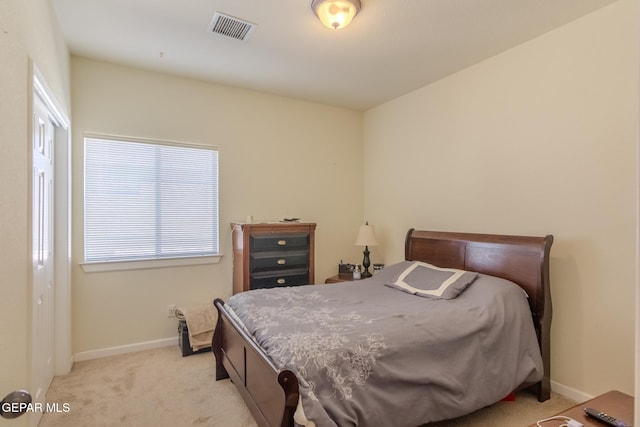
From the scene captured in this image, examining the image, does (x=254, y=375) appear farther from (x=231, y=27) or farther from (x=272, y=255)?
(x=231, y=27)

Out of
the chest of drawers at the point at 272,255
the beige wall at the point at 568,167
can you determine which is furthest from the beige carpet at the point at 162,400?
the chest of drawers at the point at 272,255

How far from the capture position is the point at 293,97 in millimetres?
4148

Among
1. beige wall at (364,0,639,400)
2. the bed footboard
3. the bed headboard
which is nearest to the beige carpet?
the bed footboard

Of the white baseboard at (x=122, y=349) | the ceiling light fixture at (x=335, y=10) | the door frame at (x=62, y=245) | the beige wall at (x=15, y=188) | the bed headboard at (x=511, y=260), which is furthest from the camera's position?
the white baseboard at (x=122, y=349)

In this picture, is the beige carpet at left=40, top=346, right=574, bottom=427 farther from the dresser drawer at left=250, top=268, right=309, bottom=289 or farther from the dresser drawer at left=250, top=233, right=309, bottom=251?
the dresser drawer at left=250, top=233, right=309, bottom=251

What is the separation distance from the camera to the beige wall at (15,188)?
4.11 ft

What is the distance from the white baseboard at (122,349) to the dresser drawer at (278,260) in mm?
1150

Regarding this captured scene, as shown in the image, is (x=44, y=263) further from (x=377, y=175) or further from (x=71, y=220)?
(x=377, y=175)

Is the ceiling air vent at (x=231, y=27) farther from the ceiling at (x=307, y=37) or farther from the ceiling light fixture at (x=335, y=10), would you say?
the ceiling light fixture at (x=335, y=10)

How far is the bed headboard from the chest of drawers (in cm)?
129

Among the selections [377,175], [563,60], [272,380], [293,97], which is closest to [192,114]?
[293,97]

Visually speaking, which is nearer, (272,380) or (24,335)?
(24,335)

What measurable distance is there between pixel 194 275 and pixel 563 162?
11.6 feet

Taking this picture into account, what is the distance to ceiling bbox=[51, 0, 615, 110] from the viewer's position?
232cm
